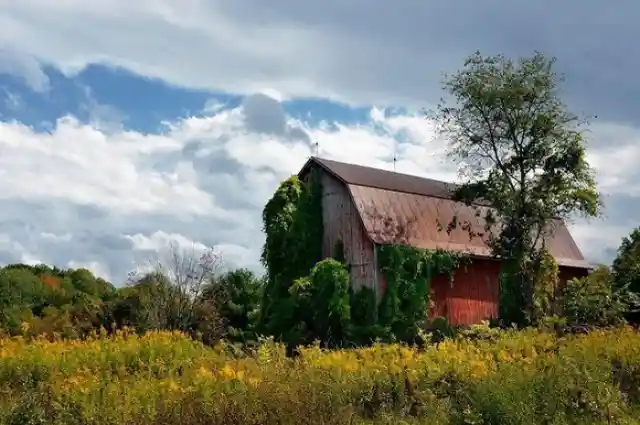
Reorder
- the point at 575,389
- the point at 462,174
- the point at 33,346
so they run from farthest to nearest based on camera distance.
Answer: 1. the point at 462,174
2. the point at 33,346
3. the point at 575,389

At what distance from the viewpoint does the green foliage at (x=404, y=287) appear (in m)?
27.9

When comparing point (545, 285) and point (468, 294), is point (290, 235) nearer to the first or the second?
point (468, 294)

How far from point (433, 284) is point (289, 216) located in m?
5.75

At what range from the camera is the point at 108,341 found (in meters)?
14.9

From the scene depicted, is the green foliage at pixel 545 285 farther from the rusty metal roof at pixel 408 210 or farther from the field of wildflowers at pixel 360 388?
the field of wildflowers at pixel 360 388

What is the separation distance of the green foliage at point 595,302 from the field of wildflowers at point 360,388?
874cm

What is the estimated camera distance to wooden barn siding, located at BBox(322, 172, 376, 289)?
28.7m

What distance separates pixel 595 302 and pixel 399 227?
321 inches

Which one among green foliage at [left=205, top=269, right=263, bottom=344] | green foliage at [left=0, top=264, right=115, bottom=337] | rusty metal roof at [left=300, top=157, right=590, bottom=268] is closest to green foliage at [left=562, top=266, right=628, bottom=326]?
rusty metal roof at [left=300, top=157, right=590, bottom=268]

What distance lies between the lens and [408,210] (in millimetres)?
30562

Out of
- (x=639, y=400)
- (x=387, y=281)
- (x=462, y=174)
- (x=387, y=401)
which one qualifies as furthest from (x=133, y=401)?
(x=462, y=174)

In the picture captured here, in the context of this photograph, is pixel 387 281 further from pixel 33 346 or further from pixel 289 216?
pixel 33 346

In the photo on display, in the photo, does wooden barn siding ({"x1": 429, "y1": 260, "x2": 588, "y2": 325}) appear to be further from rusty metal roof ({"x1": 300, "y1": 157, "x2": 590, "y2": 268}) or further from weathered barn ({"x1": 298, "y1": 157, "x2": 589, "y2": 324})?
rusty metal roof ({"x1": 300, "y1": 157, "x2": 590, "y2": 268})

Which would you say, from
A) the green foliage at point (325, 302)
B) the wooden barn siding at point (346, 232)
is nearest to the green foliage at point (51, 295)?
the green foliage at point (325, 302)
